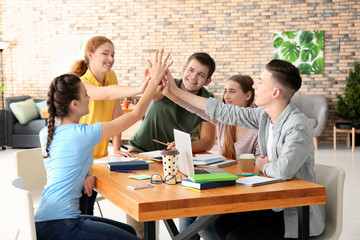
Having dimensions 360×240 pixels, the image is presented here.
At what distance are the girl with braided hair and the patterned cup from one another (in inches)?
12.9

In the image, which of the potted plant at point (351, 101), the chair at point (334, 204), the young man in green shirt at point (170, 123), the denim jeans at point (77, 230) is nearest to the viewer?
the denim jeans at point (77, 230)

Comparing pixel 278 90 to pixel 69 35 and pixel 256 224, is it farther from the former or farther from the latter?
pixel 69 35

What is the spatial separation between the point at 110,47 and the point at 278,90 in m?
1.28

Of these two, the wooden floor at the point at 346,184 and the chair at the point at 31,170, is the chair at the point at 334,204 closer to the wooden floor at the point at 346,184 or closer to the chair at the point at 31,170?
the wooden floor at the point at 346,184

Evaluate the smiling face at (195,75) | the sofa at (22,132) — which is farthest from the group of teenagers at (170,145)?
the sofa at (22,132)

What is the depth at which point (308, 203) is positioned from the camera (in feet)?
6.66

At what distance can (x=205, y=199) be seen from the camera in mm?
1865

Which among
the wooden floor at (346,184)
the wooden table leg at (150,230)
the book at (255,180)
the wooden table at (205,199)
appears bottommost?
the wooden floor at (346,184)

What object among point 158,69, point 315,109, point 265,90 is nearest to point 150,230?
point 265,90

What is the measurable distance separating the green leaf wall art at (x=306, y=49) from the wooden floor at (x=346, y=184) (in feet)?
5.30

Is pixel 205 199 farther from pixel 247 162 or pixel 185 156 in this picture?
pixel 247 162

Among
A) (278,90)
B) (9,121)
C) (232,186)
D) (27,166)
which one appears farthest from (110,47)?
(9,121)

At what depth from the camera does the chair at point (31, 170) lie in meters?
3.03

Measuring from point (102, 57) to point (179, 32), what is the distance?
681 cm
